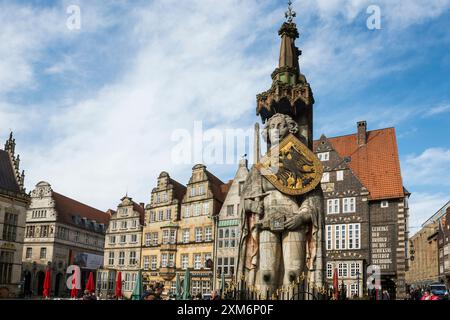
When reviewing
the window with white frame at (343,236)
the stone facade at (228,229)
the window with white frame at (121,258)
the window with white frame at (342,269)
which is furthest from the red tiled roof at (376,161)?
the window with white frame at (121,258)

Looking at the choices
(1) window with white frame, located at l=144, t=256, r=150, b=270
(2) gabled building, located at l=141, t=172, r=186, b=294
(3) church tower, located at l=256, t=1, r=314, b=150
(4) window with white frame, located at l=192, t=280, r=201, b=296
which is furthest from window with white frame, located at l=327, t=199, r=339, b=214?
(3) church tower, located at l=256, t=1, r=314, b=150

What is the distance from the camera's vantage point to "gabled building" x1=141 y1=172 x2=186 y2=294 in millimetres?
46344

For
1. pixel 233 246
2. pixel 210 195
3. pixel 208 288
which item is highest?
pixel 210 195

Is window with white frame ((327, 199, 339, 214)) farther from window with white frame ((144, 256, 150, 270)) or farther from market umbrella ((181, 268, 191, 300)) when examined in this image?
window with white frame ((144, 256, 150, 270))

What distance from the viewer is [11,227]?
4328 cm

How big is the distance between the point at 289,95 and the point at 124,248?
1572 inches

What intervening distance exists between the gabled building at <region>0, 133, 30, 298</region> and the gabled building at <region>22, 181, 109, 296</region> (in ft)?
37.6

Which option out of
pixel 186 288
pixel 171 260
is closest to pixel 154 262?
pixel 171 260

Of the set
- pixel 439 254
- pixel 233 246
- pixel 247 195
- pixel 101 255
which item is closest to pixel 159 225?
pixel 233 246

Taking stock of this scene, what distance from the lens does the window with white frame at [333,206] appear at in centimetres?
4100

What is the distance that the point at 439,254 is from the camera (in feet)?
249

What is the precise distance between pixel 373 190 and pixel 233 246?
13485mm
